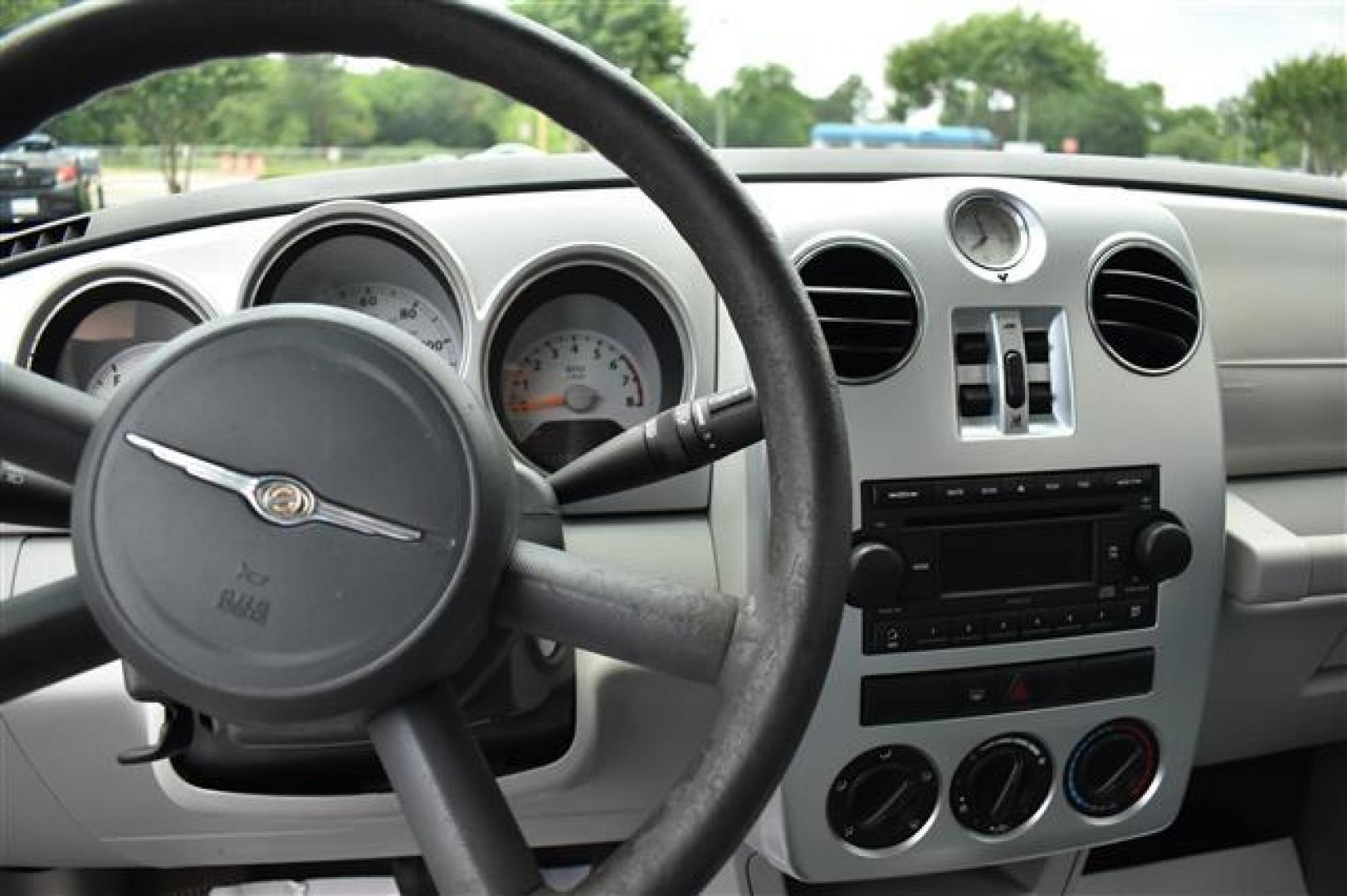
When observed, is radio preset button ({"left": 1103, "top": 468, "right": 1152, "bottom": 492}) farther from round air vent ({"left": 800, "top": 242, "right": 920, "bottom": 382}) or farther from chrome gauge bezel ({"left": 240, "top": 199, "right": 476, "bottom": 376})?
chrome gauge bezel ({"left": 240, "top": 199, "right": 476, "bottom": 376})

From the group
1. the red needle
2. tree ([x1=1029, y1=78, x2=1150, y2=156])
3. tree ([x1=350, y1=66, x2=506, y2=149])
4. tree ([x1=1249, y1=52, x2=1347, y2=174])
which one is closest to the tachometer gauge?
the red needle

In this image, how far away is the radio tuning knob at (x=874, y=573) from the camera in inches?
59.0

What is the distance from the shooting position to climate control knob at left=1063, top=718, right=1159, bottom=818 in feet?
5.57

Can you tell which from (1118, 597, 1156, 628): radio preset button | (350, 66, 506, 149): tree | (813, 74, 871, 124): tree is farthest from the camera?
(813, 74, 871, 124): tree

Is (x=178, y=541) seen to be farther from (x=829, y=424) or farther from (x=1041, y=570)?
(x=1041, y=570)

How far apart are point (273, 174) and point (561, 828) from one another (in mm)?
1077

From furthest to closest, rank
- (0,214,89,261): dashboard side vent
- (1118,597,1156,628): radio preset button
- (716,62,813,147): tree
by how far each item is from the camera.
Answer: (716,62,813,147): tree
(0,214,89,261): dashboard side vent
(1118,597,1156,628): radio preset button

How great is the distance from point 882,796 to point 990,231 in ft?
2.55

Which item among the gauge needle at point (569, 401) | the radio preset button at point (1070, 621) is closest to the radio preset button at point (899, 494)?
the radio preset button at point (1070, 621)

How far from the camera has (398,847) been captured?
1773mm

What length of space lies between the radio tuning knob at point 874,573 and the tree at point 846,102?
0.96m

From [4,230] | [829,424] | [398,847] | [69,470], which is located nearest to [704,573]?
[398,847]

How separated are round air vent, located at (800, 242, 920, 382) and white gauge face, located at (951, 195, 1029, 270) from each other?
0.39 feet

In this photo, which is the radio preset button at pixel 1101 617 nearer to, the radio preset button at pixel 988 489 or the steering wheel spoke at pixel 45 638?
the radio preset button at pixel 988 489
